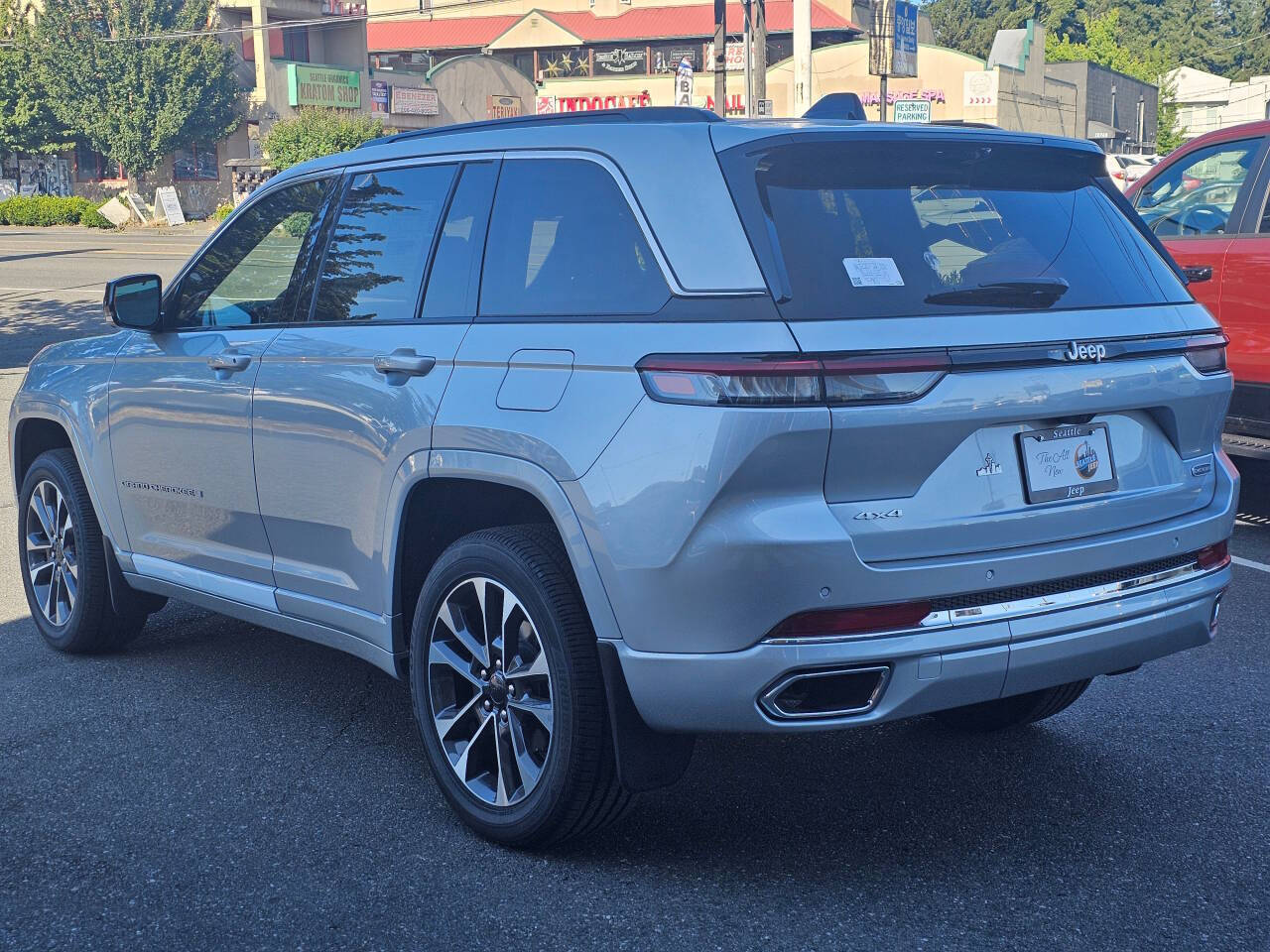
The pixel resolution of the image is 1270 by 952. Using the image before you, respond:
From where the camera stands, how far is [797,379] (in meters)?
3.23

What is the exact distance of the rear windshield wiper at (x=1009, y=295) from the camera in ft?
11.5

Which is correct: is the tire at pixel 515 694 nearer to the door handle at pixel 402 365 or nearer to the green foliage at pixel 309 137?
the door handle at pixel 402 365

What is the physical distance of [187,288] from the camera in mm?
5238

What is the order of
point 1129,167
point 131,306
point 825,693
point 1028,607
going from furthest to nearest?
point 1129,167 < point 131,306 < point 1028,607 < point 825,693

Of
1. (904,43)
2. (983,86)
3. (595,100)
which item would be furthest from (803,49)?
(595,100)

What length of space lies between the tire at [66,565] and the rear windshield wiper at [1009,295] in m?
3.68

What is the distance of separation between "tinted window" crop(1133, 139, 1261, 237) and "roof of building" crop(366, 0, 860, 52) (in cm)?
5316

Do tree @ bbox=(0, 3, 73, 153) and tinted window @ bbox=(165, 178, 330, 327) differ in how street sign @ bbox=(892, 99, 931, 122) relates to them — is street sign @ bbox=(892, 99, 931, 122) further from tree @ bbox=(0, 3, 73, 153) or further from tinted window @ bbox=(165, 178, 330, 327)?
tree @ bbox=(0, 3, 73, 153)

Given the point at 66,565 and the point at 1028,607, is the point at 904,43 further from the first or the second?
the point at 1028,607

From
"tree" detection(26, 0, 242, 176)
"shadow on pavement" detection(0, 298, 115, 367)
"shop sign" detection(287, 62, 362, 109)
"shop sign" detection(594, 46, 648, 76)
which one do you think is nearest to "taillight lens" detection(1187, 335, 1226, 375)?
"shadow on pavement" detection(0, 298, 115, 367)

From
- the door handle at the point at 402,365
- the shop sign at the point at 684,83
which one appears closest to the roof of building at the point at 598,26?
the shop sign at the point at 684,83

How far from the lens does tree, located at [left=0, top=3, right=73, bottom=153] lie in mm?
53188

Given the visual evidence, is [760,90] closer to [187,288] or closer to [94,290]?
[94,290]

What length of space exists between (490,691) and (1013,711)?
1.76m
